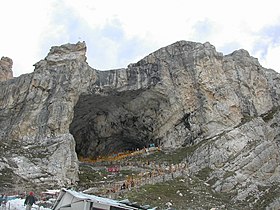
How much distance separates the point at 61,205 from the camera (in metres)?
17.5

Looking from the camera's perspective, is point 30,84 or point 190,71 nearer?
point 30,84

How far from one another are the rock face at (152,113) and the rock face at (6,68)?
22289 mm

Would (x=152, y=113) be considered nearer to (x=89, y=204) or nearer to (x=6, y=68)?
(x=89, y=204)

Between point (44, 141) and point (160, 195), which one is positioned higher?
point (44, 141)

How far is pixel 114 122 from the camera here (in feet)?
167

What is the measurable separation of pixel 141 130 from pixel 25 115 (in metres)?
17.0

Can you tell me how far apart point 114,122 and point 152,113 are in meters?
5.81

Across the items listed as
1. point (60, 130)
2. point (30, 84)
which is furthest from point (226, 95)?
point (30, 84)

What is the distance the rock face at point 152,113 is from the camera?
3528 centimetres

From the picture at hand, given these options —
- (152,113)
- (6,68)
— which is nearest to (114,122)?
(152,113)

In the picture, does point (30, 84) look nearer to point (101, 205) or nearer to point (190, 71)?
point (190, 71)

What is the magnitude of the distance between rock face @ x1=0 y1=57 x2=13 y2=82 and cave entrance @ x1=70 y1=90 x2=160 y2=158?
22243 millimetres

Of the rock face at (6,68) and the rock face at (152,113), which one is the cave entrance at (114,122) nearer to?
the rock face at (152,113)

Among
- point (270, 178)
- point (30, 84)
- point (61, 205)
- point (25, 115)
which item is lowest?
point (61, 205)
